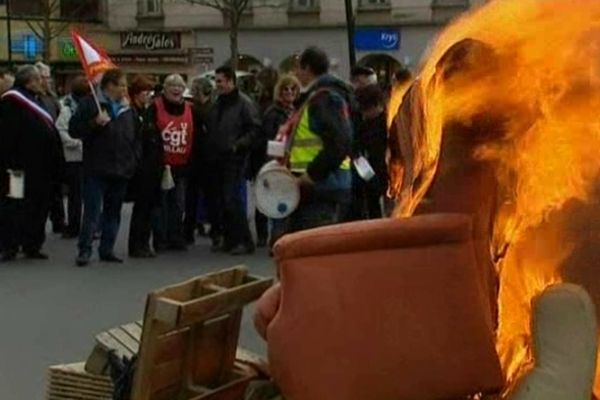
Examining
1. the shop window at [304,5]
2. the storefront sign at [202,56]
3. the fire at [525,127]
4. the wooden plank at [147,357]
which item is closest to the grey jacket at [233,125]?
the wooden plank at [147,357]

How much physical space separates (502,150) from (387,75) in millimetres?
31692

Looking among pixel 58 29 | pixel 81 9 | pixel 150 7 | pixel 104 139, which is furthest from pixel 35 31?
pixel 104 139

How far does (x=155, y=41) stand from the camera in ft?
130

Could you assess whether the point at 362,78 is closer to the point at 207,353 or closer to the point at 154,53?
the point at 207,353

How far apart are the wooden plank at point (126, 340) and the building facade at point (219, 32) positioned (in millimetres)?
29566

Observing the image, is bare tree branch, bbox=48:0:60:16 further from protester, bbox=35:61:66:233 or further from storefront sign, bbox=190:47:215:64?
protester, bbox=35:61:66:233

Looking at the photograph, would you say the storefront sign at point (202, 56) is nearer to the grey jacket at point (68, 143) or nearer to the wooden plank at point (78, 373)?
the grey jacket at point (68, 143)

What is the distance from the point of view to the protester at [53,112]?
38.2 feet

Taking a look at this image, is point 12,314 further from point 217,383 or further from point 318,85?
point 217,383

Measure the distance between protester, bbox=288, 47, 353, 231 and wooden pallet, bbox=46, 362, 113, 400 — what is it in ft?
9.79

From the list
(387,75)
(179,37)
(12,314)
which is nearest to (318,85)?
(12,314)

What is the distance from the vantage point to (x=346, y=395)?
3.01 meters

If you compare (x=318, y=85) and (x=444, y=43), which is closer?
(x=444, y=43)

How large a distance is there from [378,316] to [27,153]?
8.35m
